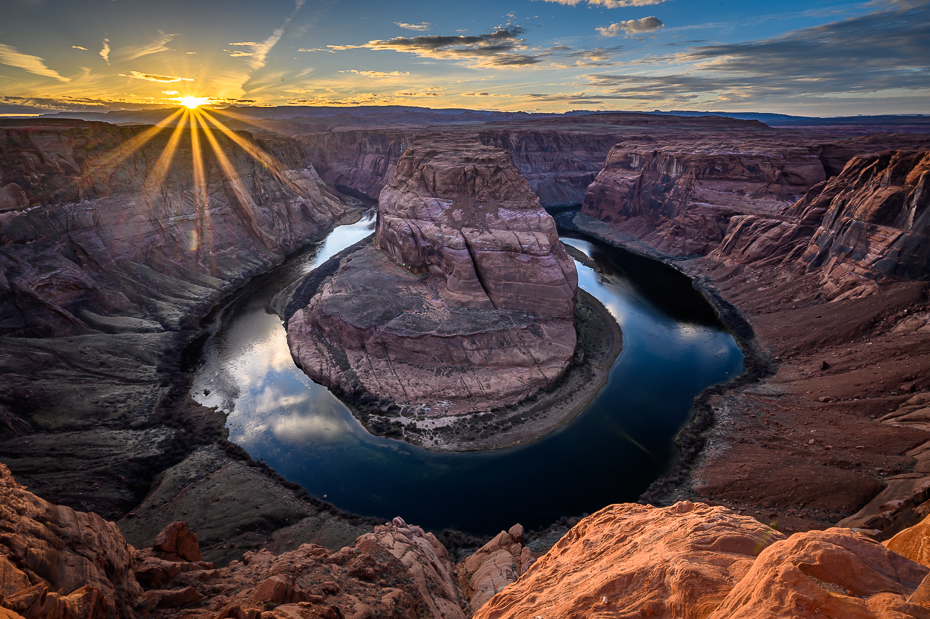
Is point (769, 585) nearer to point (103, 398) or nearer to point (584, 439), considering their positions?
point (584, 439)

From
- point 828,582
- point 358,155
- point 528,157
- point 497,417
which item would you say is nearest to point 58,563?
point 828,582

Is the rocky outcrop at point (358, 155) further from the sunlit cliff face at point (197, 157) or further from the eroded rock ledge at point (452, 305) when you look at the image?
the eroded rock ledge at point (452, 305)

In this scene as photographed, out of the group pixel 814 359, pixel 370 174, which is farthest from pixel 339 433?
pixel 370 174

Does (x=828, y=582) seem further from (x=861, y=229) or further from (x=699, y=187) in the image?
(x=699, y=187)

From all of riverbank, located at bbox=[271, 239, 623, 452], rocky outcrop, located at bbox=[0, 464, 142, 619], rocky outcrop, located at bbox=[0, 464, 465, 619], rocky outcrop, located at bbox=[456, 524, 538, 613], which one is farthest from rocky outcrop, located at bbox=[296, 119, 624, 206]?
rocky outcrop, located at bbox=[0, 464, 142, 619]

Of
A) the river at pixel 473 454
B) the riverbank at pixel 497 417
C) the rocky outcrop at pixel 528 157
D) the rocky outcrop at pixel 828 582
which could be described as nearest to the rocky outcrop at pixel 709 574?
the rocky outcrop at pixel 828 582
